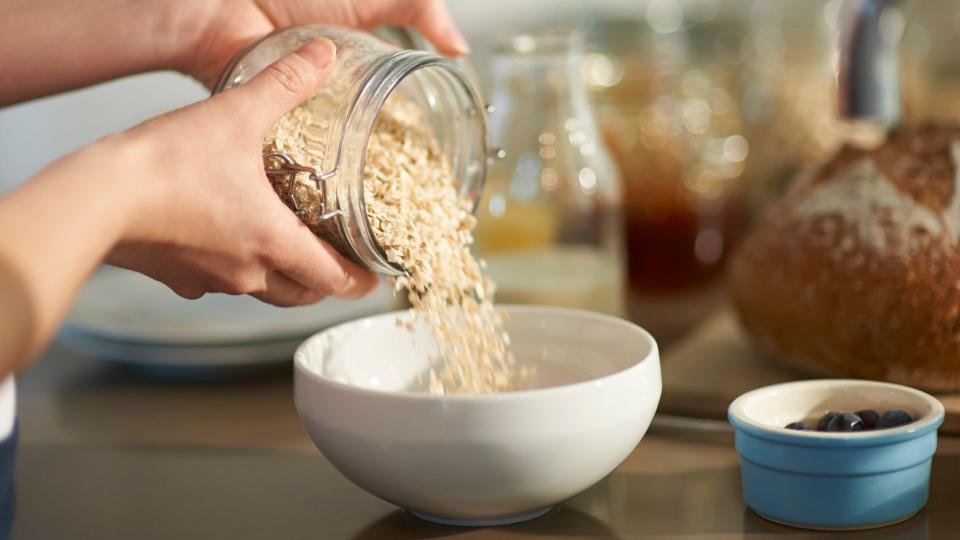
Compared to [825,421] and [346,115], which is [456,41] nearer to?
[346,115]

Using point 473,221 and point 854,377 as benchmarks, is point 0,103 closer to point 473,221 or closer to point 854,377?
point 473,221

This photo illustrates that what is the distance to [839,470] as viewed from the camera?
684 millimetres

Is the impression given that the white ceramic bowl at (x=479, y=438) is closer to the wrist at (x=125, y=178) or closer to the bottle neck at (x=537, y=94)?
the wrist at (x=125, y=178)

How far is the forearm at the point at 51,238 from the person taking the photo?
56 centimetres

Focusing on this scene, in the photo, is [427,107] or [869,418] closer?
[869,418]

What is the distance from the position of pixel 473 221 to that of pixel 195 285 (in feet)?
0.70

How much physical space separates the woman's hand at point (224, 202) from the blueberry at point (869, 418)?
360 millimetres

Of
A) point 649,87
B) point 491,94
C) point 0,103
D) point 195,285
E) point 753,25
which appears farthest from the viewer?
point 753,25

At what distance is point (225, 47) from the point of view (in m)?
0.95

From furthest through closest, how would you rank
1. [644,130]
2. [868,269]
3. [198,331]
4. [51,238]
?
[644,130], [198,331], [868,269], [51,238]

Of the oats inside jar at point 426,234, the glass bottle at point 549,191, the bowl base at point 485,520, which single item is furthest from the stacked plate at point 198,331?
the bowl base at point 485,520

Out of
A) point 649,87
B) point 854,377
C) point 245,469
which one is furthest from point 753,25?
point 245,469

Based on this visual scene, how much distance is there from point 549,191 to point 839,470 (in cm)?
53

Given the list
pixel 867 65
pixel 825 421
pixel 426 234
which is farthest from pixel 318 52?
pixel 867 65
